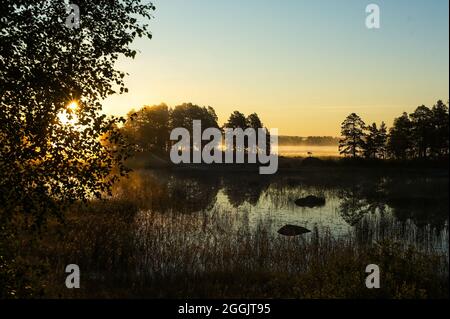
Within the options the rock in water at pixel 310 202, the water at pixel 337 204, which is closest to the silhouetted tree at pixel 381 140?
the water at pixel 337 204

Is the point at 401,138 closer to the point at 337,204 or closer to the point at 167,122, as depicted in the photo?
the point at 167,122

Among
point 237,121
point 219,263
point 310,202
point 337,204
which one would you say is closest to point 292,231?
point 219,263

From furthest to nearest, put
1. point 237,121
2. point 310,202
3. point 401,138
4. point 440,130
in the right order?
point 237,121, point 401,138, point 440,130, point 310,202

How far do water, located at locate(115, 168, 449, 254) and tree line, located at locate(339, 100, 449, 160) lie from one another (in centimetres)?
2893

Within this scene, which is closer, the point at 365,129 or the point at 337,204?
the point at 337,204

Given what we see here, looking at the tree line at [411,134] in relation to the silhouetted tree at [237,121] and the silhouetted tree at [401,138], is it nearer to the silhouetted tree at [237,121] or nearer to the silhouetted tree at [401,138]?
the silhouetted tree at [401,138]

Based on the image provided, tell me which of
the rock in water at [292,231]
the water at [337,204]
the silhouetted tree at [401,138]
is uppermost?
the silhouetted tree at [401,138]

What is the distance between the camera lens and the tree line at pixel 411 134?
76.2 meters

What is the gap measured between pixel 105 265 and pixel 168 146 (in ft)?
292

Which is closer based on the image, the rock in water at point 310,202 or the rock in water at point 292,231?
the rock in water at point 292,231

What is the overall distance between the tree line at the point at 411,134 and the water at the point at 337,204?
2893cm

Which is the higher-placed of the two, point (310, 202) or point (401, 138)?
point (401, 138)

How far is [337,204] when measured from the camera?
3300 cm

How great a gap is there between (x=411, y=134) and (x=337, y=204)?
5540 centimetres
